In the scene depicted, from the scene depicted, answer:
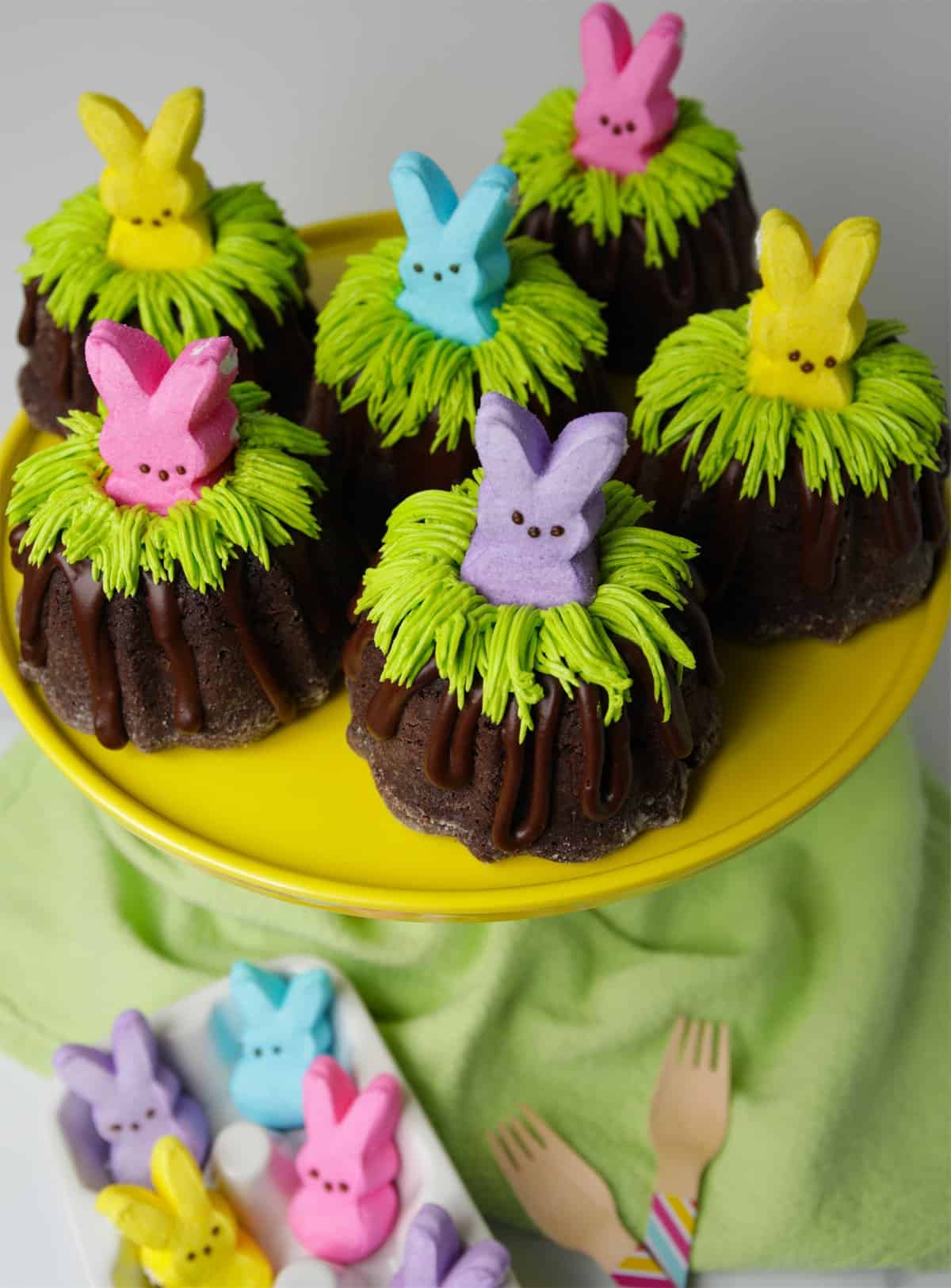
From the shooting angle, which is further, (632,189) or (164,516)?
(632,189)

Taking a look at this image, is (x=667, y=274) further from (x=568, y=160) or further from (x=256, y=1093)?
(x=256, y=1093)

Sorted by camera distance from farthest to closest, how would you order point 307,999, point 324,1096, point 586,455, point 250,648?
point 307,999 < point 324,1096 < point 250,648 < point 586,455

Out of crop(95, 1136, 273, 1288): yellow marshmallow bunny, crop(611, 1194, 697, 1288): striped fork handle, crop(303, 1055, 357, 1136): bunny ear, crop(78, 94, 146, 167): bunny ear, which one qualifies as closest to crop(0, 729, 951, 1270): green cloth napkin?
crop(611, 1194, 697, 1288): striped fork handle

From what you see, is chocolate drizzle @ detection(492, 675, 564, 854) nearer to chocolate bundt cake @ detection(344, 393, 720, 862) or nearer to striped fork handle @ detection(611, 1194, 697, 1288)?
chocolate bundt cake @ detection(344, 393, 720, 862)

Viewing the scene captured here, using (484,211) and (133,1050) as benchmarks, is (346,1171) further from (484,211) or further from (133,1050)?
(484,211)

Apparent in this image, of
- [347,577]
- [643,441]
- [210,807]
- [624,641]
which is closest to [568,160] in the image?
[643,441]

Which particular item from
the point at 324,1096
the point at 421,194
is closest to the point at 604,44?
the point at 421,194
